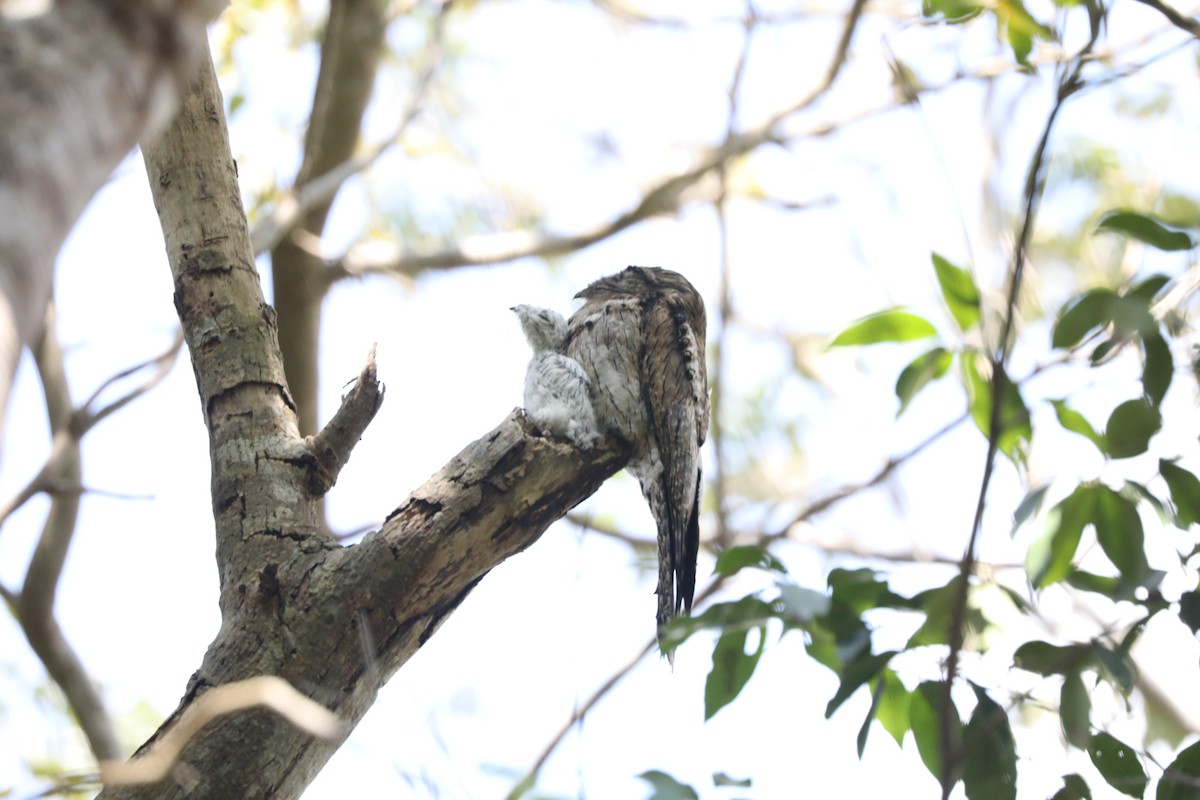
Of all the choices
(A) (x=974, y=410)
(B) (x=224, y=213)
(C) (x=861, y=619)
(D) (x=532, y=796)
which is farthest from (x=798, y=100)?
(D) (x=532, y=796)

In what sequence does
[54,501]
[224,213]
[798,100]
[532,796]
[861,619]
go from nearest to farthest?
1. [532,796]
2. [861,619]
3. [224,213]
4. [54,501]
5. [798,100]

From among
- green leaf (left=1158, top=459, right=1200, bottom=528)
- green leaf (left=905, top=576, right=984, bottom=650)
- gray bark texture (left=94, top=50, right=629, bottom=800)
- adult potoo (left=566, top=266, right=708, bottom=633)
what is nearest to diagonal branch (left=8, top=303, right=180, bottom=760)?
gray bark texture (left=94, top=50, right=629, bottom=800)

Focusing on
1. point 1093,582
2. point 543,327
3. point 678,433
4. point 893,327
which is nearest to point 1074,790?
point 1093,582

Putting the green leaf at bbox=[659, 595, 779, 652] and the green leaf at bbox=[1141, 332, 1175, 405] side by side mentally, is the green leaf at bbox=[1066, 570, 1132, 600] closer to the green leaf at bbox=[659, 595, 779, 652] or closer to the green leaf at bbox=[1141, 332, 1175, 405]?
the green leaf at bbox=[1141, 332, 1175, 405]

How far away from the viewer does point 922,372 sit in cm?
154

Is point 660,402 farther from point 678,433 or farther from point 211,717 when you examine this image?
point 211,717

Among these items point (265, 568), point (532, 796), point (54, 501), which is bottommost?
point (532, 796)

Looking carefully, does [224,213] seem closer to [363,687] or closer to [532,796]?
[363,687]

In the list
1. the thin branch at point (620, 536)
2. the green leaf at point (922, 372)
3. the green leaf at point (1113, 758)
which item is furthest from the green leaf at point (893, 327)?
the thin branch at point (620, 536)

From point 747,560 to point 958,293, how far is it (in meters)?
0.58

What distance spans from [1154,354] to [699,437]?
1426 millimetres

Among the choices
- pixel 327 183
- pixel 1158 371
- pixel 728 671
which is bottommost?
pixel 728 671

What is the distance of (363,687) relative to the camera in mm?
1885

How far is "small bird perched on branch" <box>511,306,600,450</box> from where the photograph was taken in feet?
7.18
